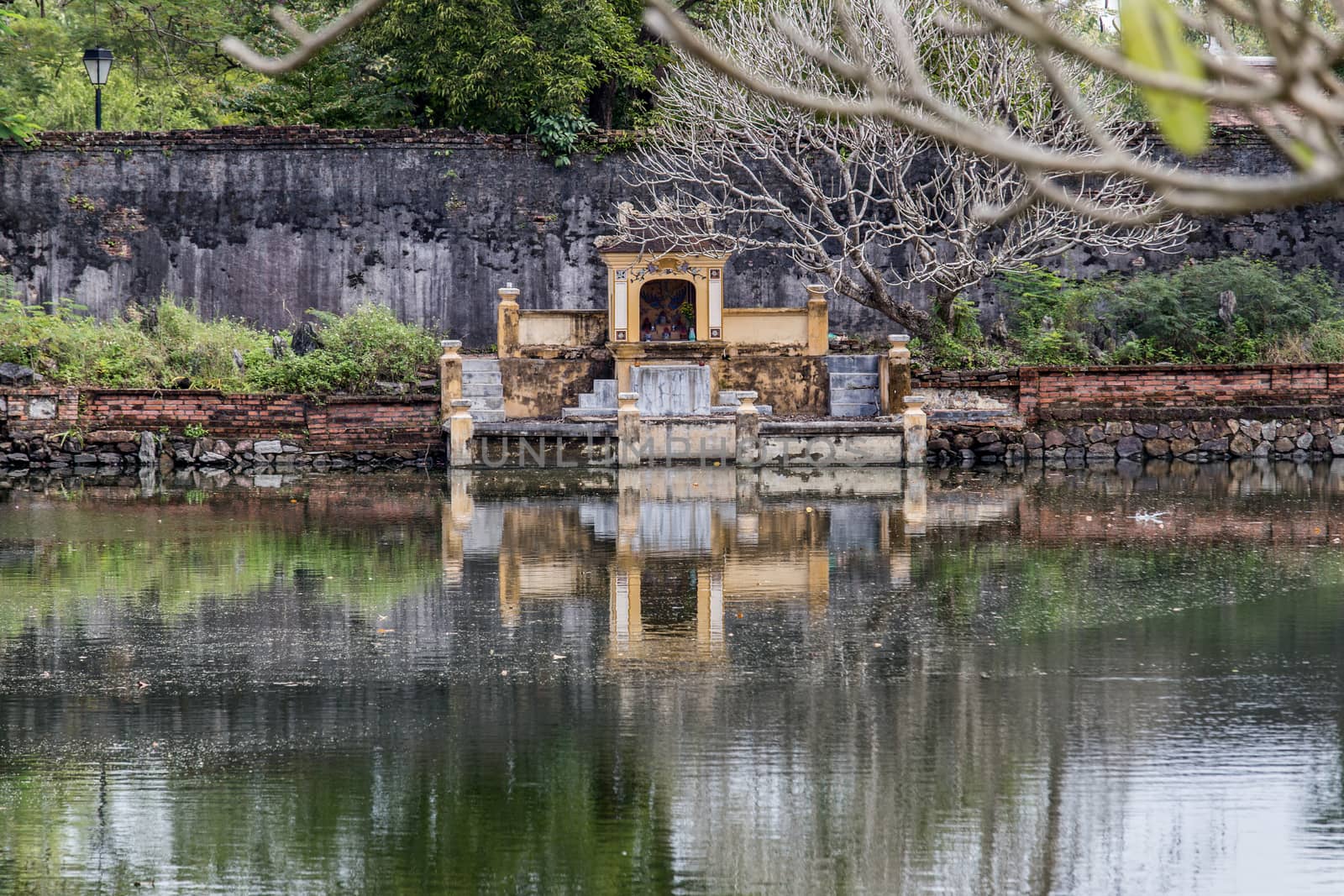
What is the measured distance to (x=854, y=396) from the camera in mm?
23453

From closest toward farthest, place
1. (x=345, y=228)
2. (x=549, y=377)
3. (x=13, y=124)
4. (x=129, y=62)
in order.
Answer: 1. (x=549, y=377)
2. (x=13, y=124)
3. (x=345, y=228)
4. (x=129, y=62)

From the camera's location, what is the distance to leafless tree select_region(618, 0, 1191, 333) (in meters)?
23.6

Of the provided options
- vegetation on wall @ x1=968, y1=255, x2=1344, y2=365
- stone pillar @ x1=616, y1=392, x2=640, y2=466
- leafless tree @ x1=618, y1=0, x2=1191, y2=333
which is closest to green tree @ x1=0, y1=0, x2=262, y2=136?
leafless tree @ x1=618, y1=0, x2=1191, y2=333

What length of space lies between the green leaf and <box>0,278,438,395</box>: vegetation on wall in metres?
20.5

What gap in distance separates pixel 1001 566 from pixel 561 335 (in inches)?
519

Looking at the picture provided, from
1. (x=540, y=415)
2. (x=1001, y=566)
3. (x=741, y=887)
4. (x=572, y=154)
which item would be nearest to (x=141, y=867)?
(x=741, y=887)

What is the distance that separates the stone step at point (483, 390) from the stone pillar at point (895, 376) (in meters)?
5.27

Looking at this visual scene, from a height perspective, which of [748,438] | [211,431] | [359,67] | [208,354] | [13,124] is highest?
[359,67]

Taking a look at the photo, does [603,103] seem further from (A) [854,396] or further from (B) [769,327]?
(A) [854,396]

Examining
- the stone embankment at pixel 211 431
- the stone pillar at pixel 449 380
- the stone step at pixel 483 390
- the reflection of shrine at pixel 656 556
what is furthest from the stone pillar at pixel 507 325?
the reflection of shrine at pixel 656 556

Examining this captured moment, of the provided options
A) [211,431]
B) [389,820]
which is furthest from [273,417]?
[389,820]

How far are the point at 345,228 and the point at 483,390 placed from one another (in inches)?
203

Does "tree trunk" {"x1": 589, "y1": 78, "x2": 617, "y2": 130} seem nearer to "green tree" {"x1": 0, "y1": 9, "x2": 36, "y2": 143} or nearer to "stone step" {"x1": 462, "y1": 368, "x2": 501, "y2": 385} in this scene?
"stone step" {"x1": 462, "y1": 368, "x2": 501, "y2": 385}

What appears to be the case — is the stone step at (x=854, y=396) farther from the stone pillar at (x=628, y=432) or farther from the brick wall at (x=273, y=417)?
the brick wall at (x=273, y=417)
